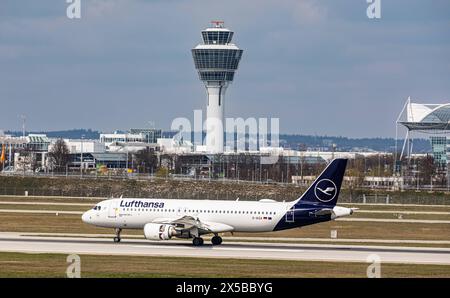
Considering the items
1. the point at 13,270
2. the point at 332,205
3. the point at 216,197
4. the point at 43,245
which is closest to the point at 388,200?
the point at 216,197

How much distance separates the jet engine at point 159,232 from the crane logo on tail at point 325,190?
9.71 metres

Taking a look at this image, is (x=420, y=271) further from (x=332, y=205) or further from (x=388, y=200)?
(x=388, y=200)

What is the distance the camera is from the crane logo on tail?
71.4 meters

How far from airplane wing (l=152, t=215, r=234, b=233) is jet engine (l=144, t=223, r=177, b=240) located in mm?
493

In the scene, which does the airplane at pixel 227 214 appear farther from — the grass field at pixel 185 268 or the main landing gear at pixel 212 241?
the grass field at pixel 185 268

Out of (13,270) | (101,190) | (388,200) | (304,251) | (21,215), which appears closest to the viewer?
(13,270)

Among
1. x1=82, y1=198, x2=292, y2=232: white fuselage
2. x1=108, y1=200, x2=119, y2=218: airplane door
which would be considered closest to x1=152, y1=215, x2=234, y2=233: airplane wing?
x1=82, y1=198, x2=292, y2=232: white fuselage

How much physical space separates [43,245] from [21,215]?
102 ft

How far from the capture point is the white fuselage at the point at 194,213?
7212cm

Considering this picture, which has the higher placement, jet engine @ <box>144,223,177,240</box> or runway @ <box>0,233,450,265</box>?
jet engine @ <box>144,223,177,240</box>

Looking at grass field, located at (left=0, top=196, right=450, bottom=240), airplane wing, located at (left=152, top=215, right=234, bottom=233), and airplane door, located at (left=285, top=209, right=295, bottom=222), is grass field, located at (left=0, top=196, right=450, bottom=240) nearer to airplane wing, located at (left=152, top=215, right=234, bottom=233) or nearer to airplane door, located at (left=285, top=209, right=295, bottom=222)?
airplane door, located at (left=285, top=209, right=295, bottom=222)

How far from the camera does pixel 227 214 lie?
72438 millimetres

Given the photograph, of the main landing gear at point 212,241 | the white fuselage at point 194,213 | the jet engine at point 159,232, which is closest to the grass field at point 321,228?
the white fuselage at point 194,213

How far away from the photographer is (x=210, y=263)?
58.8 meters
